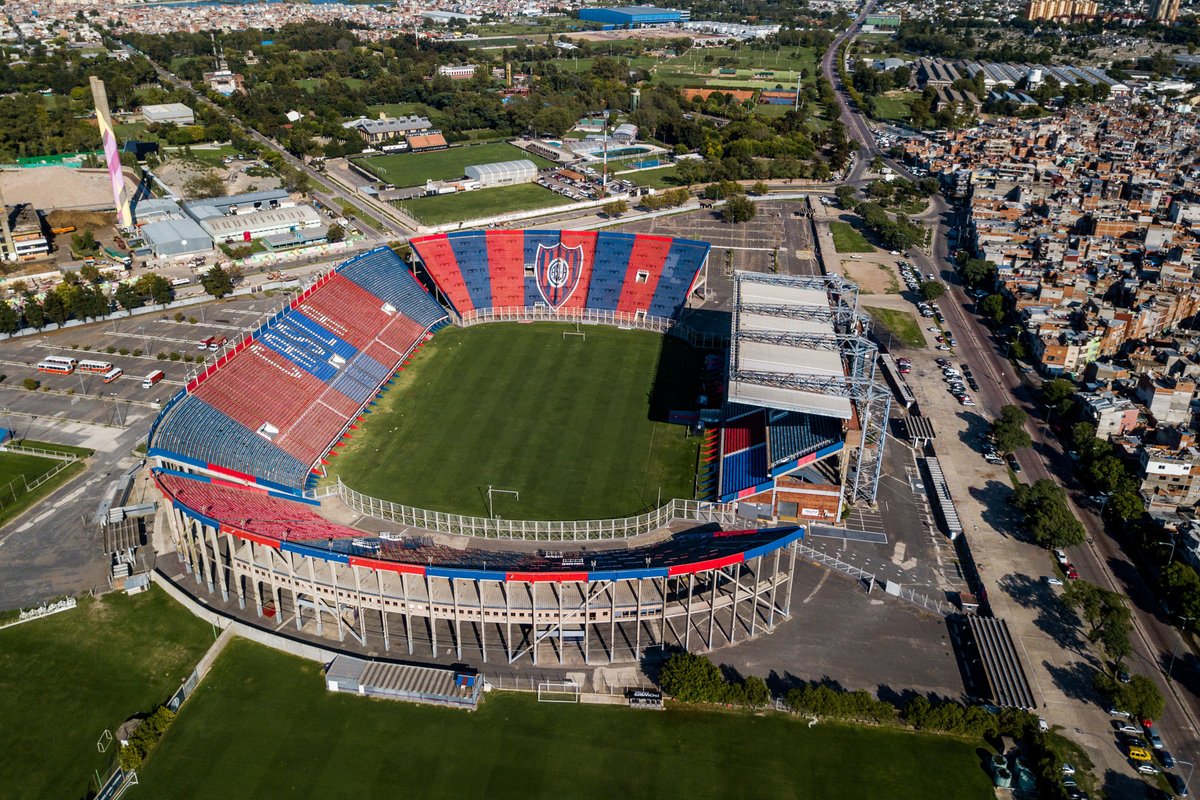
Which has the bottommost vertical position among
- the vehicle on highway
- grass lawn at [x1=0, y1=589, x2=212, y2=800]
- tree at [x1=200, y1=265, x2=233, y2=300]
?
the vehicle on highway

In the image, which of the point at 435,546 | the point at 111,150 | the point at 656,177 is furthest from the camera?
the point at 656,177

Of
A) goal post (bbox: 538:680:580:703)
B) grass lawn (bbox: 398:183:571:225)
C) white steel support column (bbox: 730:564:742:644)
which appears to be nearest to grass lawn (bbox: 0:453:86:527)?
goal post (bbox: 538:680:580:703)

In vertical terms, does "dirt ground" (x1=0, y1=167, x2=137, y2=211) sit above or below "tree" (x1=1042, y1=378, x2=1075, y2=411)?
above

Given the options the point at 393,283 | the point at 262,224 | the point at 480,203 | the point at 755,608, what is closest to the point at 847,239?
the point at 480,203

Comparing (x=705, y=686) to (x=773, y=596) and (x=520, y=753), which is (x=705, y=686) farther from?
(x=520, y=753)

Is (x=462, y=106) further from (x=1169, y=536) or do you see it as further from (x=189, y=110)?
(x=1169, y=536)

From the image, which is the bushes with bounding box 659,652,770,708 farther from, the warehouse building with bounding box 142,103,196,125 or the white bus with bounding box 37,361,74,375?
the warehouse building with bounding box 142,103,196,125
